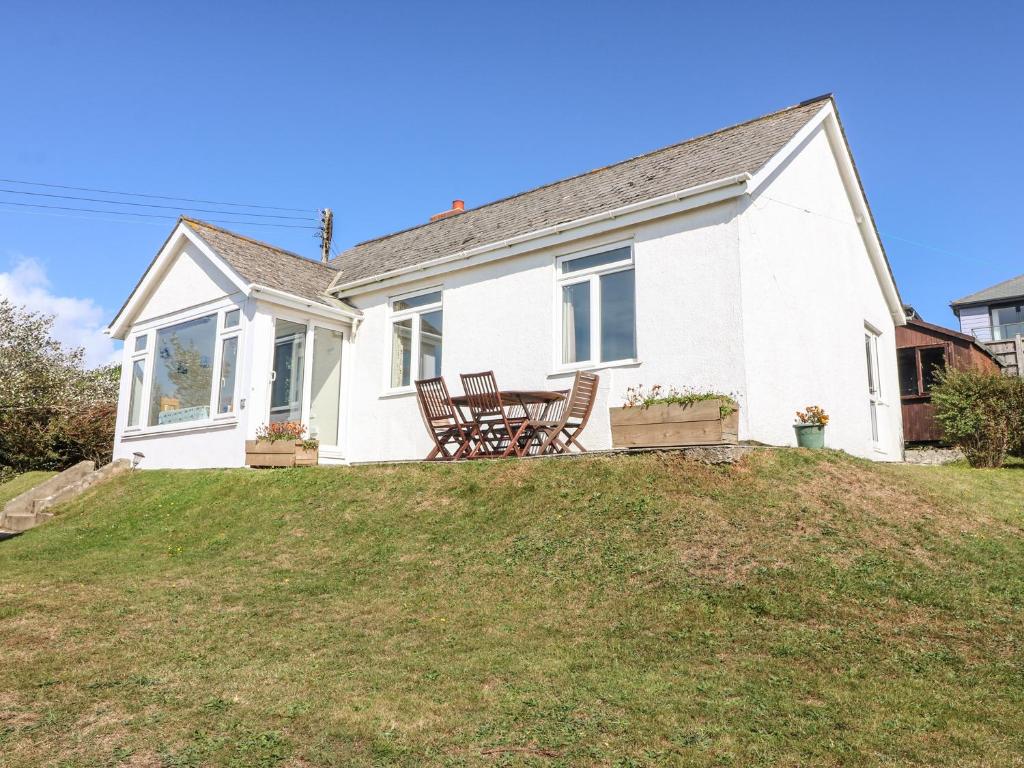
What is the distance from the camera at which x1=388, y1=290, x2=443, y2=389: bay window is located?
13.4m

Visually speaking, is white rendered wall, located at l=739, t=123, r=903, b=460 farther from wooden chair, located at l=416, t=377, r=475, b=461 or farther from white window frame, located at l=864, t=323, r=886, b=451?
wooden chair, located at l=416, t=377, r=475, b=461

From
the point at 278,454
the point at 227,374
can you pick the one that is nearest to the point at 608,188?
the point at 278,454

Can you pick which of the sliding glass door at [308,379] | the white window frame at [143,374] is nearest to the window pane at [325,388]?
the sliding glass door at [308,379]

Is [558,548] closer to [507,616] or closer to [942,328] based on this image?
[507,616]

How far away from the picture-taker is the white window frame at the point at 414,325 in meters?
13.4

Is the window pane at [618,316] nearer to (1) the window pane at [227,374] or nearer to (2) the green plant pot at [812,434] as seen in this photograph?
(2) the green plant pot at [812,434]

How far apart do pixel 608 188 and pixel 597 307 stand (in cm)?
233

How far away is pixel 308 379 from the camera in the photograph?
1366cm

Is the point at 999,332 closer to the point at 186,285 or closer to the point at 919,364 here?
the point at 919,364

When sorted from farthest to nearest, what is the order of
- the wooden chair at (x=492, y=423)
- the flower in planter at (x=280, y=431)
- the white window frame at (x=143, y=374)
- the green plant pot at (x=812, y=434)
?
the white window frame at (x=143, y=374), the flower in planter at (x=280, y=431), the wooden chair at (x=492, y=423), the green plant pot at (x=812, y=434)

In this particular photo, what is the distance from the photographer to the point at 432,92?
17828mm

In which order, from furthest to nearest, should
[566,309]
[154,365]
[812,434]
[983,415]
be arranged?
[154,365]
[983,415]
[566,309]
[812,434]

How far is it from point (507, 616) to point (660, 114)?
1444cm

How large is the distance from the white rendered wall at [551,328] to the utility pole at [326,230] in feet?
49.1
